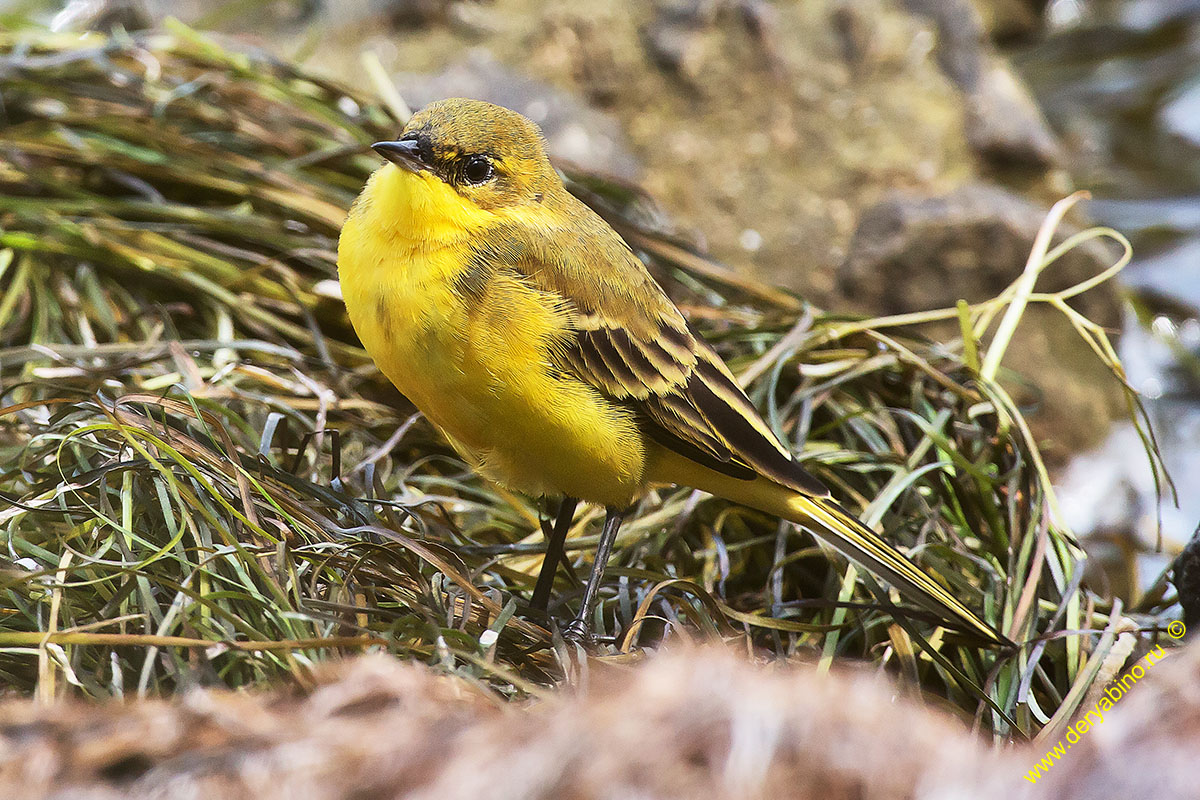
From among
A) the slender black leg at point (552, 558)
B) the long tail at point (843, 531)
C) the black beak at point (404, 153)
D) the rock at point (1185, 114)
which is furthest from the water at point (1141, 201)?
the black beak at point (404, 153)

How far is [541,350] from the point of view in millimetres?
2707

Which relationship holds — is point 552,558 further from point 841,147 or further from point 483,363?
point 841,147

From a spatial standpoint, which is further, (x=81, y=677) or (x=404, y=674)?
(x=81, y=677)

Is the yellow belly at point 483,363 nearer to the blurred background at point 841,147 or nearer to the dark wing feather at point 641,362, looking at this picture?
the dark wing feather at point 641,362

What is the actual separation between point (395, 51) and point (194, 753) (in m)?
5.19

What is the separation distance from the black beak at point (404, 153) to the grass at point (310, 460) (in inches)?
28.9

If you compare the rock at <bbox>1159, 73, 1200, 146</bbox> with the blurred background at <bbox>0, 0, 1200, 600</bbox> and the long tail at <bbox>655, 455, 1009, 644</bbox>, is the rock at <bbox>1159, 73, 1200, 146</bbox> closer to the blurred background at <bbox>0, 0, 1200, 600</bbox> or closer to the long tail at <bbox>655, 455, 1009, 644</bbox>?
the blurred background at <bbox>0, 0, 1200, 600</bbox>

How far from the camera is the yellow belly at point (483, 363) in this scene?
256 centimetres

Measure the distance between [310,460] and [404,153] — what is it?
3.18ft

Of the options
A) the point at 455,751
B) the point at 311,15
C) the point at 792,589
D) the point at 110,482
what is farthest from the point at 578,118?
the point at 455,751

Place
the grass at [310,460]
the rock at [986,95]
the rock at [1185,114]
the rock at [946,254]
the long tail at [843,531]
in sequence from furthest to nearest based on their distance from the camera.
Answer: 1. the rock at [1185,114]
2. the rock at [986,95]
3. the rock at [946,254]
4. the long tail at [843,531]
5. the grass at [310,460]

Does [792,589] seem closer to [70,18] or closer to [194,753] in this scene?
[194,753]

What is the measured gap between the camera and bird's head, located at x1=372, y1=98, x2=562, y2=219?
2.75 meters

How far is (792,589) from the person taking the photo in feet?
10.9
